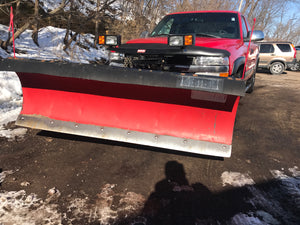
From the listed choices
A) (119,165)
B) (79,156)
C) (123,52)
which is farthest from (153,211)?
(123,52)

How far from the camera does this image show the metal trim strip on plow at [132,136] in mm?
2332

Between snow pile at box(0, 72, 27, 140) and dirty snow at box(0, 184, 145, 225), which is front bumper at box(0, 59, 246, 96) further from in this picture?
snow pile at box(0, 72, 27, 140)

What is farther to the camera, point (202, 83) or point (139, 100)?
point (139, 100)

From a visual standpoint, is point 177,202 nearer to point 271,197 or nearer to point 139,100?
point 271,197

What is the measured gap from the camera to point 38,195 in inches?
79.1

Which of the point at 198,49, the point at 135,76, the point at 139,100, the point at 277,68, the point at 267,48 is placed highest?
the point at 267,48

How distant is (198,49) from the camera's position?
103 inches

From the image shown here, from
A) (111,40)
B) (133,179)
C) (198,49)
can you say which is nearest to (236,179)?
(133,179)

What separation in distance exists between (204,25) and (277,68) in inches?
442

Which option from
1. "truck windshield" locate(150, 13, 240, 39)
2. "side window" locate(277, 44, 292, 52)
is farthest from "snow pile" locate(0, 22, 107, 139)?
"side window" locate(277, 44, 292, 52)

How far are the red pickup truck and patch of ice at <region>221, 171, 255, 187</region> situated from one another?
3.92ft

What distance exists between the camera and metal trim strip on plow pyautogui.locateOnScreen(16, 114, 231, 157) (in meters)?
2.33

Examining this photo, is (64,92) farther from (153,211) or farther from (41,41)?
(41,41)

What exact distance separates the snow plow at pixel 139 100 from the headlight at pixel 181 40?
23mm
